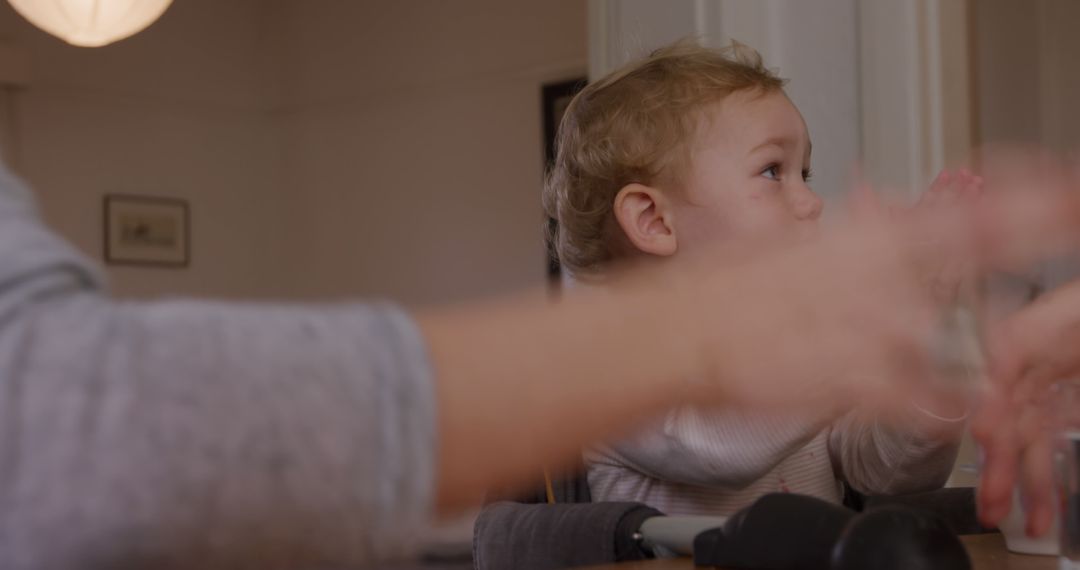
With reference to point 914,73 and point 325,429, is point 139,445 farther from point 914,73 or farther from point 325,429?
point 914,73

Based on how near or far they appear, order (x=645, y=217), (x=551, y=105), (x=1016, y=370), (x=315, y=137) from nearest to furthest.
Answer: (x=1016, y=370) → (x=645, y=217) → (x=551, y=105) → (x=315, y=137)

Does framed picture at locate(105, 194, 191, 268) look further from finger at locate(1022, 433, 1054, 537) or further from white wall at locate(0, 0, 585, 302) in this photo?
finger at locate(1022, 433, 1054, 537)

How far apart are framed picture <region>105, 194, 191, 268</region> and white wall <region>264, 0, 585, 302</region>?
661 millimetres

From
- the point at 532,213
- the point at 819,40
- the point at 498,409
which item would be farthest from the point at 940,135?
the point at 532,213

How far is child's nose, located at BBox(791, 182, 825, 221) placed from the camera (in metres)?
1.38

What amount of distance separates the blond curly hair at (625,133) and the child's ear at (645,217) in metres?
0.02

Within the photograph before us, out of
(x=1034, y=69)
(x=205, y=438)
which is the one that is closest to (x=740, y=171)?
(x=205, y=438)

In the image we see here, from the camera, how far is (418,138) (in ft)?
20.4

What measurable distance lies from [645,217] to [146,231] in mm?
5177

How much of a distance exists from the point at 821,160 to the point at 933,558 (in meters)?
1.48

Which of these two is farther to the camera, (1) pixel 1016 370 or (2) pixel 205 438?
(1) pixel 1016 370

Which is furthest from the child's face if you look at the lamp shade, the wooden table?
the lamp shade

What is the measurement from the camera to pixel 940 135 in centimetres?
209

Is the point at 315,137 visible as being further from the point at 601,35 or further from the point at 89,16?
the point at 601,35
